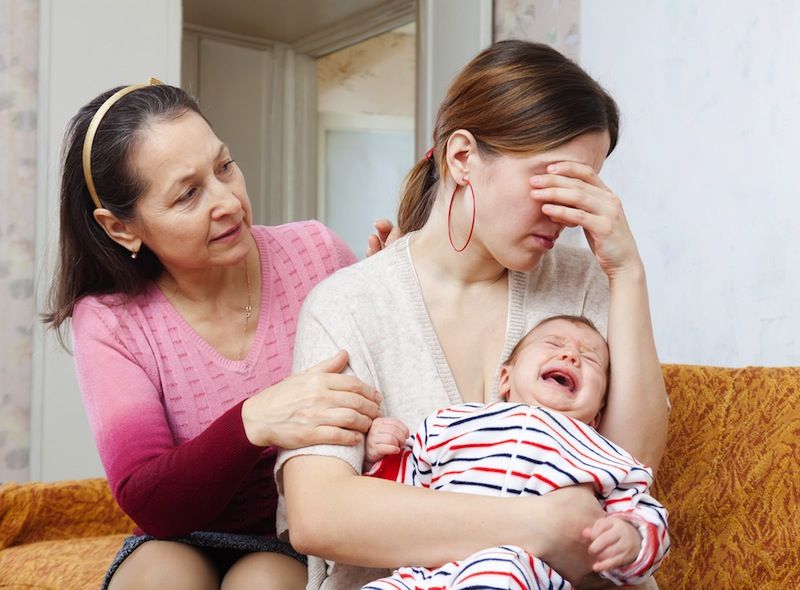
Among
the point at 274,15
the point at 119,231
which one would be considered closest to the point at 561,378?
the point at 119,231

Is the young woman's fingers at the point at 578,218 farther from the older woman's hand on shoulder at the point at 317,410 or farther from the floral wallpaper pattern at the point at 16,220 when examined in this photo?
the floral wallpaper pattern at the point at 16,220

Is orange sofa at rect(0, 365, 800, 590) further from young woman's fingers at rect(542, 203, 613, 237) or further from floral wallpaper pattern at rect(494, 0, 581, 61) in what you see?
floral wallpaper pattern at rect(494, 0, 581, 61)

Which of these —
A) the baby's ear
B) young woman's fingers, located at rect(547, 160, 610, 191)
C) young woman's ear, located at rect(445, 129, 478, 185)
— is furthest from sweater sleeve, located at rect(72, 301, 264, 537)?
young woman's fingers, located at rect(547, 160, 610, 191)

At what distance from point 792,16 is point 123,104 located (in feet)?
5.59

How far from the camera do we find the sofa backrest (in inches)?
63.1

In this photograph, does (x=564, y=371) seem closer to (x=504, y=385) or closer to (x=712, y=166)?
(x=504, y=385)

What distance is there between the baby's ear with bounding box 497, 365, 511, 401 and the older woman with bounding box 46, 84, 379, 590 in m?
0.21

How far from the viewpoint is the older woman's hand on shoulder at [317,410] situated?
1.31 m

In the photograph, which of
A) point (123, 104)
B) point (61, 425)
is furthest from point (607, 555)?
point (61, 425)

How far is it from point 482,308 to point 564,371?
0.78 ft

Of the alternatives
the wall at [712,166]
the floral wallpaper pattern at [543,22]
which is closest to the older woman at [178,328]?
the wall at [712,166]

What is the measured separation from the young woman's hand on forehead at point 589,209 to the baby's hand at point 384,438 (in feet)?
1.22

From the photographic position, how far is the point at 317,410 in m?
1.31

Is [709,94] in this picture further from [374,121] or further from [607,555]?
[374,121]
